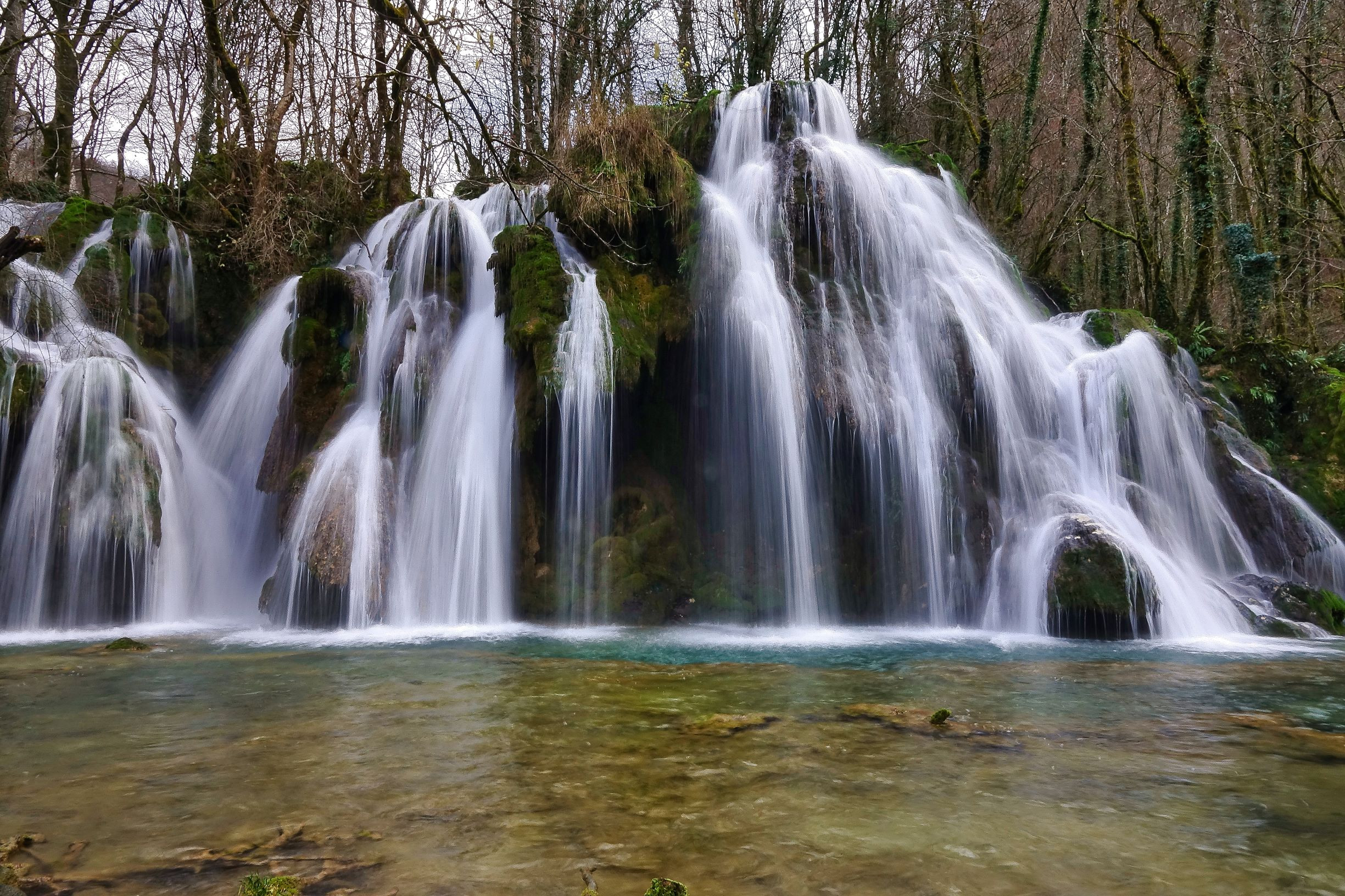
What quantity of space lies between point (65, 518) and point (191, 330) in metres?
4.37

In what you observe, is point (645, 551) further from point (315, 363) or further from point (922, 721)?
point (922, 721)

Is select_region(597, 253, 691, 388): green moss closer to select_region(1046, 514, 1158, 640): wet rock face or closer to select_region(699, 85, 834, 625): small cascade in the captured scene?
select_region(699, 85, 834, 625): small cascade

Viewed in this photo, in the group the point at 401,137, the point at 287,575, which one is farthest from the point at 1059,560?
the point at 401,137

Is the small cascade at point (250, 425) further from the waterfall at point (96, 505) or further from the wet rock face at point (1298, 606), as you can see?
the wet rock face at point (1298, 606)

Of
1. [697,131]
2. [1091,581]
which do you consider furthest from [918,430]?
[697,131]

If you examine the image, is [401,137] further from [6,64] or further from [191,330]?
[6,64]

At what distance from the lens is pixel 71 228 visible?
38.2 ft

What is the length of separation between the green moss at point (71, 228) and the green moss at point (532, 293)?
20.0ft

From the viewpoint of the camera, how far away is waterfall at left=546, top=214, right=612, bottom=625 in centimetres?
933

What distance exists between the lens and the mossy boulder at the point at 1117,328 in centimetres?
1077

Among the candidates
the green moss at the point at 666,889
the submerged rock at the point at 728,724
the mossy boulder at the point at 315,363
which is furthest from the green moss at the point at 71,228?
the green moss at the point at 666,889

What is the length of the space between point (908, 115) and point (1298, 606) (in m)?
14.7

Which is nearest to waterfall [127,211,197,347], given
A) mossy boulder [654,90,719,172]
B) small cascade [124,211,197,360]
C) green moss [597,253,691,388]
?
small cascade [124,211,197,360]

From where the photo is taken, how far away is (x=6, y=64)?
4582 millimetres
